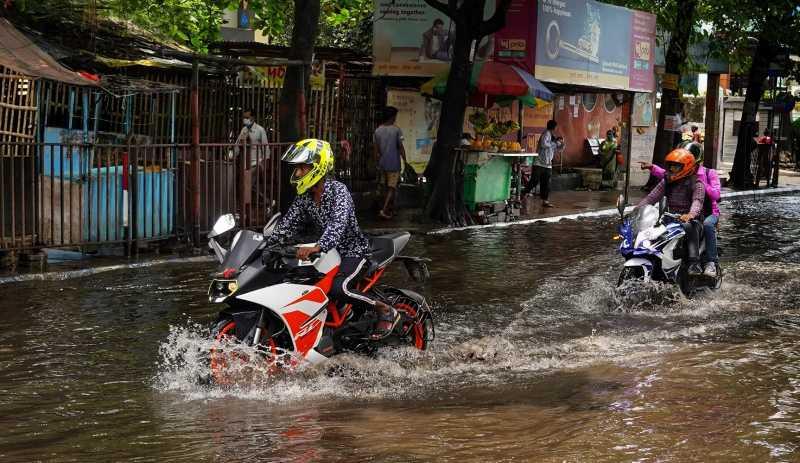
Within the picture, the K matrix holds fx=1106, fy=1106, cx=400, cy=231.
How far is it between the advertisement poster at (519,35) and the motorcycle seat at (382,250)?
12.9 m

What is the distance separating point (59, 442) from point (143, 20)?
13.7 m

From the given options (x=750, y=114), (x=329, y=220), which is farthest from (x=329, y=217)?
(x=750, y=114)

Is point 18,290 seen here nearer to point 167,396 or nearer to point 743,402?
point 167,396

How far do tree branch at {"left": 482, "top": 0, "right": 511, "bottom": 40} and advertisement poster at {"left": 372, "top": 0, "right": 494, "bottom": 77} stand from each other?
2047mm

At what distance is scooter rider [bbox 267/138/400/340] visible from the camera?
7219mm

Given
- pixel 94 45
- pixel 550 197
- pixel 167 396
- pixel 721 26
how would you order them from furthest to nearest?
pixel 721 26, pixel 550 197, pixel 94 45, pixel 167 396

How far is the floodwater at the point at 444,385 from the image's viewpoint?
6.12 metres

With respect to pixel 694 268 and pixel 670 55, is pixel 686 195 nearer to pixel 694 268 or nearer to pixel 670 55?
pixel 694 268

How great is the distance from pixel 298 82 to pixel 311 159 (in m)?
8.46

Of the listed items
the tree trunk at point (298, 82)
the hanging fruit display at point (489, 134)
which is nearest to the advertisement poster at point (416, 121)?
the hanging fruit display at point (489, 134)

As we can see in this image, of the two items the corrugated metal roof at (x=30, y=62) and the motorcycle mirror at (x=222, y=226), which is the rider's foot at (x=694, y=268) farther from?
the corrugated metal roof at (x=30, y=62)

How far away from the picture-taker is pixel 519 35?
20.2 metres

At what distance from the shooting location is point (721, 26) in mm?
25844

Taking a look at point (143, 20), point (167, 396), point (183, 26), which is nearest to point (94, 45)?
point (143, 20)
